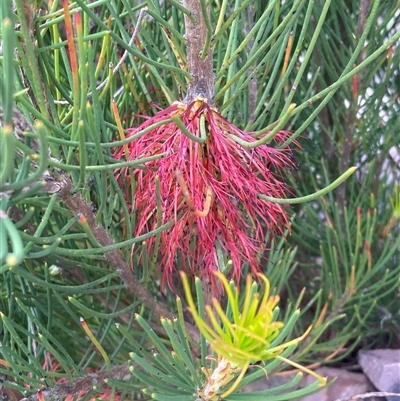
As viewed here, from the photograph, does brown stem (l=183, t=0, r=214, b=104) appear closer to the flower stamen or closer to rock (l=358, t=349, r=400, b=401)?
the flower stamen

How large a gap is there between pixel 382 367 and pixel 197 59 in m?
0.41

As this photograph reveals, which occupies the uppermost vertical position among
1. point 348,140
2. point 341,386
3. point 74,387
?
point 348,140

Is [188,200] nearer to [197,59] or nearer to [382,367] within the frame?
[197,59]

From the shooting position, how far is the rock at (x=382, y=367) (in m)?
0.51

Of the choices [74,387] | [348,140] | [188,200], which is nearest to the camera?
[188,200]

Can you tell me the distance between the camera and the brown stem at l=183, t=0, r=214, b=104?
28 centimetres

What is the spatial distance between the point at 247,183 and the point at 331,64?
9.0 inches

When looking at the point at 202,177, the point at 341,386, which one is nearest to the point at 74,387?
the point at 202,177

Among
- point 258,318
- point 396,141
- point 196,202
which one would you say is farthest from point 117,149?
point 396,141

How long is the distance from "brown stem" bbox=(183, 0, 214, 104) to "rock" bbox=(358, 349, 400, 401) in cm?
37

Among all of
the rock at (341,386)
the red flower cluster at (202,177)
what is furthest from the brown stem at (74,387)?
the rock at (341,386)

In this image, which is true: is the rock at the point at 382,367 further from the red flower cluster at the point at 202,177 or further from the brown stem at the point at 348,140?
the red flower cluster at the point at 202,177

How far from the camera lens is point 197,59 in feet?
0.95

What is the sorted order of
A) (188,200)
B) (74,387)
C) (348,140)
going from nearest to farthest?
(188,200) < (74,387) < (348,140)
